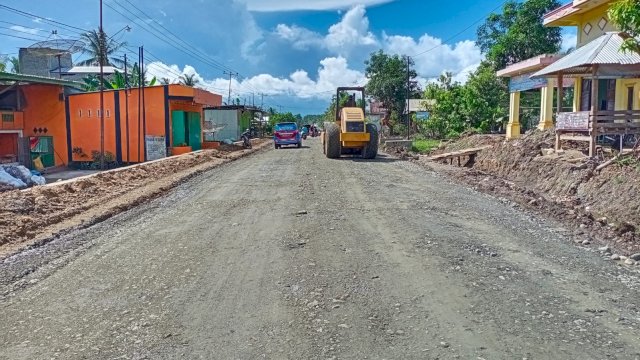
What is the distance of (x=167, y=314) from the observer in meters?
5.25

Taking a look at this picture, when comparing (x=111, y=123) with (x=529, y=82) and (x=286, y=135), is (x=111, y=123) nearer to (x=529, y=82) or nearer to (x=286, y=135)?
(x=286, y=135)

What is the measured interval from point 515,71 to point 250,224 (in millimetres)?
A: 21387

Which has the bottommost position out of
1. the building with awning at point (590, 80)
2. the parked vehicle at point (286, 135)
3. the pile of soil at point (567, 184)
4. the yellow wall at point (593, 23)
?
the pile of soil at point (567, 184)

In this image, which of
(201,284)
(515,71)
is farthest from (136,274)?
(515,71)

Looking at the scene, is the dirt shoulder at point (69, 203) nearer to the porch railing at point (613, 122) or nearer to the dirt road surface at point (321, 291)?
the dirt road surface at point (321, 291)

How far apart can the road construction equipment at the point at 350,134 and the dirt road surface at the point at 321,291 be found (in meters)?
13.8

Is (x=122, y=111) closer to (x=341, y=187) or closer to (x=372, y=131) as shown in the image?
(x=372, y=131)

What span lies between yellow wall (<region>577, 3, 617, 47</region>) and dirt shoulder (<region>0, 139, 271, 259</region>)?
16.2 meters

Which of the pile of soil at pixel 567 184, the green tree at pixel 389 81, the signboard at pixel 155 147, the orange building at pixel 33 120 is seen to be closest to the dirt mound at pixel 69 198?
the pile of soil at pixel 567 184

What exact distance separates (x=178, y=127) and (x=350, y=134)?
1403cm

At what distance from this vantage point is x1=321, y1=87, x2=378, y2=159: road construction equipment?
950 inches

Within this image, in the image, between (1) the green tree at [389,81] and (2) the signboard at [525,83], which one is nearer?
(2) the signboard at [525,83]

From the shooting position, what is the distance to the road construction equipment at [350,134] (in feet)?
79.2

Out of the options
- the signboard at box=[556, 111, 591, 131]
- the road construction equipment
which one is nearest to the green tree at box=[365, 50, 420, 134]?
the road construction equipment
